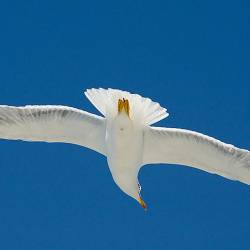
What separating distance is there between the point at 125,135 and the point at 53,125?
134 centimetres

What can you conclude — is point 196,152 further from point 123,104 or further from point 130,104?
point 123,104

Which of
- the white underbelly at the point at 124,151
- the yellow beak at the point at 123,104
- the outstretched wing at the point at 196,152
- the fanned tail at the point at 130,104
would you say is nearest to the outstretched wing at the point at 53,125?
the white underbelly at the point at 124,151

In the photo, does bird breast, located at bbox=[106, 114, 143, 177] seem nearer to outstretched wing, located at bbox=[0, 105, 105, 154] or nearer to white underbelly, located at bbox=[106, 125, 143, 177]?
white underbelly, located at bbox=[106, 125, 143, 177]

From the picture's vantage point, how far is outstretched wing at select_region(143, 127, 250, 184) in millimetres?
15797

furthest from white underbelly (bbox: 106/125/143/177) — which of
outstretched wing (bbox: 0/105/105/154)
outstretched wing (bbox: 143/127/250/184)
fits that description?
outstretched wing (bbox: 0/105/105/154)

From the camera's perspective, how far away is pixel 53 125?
642 inches

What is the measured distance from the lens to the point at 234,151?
15758 mm

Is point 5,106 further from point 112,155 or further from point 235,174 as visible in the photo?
point 235,174

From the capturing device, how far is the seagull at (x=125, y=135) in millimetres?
15367

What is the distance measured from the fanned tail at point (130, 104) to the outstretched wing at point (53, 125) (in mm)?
631

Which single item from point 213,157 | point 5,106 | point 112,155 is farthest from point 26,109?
point 213,157

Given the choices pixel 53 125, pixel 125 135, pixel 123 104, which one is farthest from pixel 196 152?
pixel 53 125

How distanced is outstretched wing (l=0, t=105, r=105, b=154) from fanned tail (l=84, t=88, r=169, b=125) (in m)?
0.63

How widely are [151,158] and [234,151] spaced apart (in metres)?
1.46
